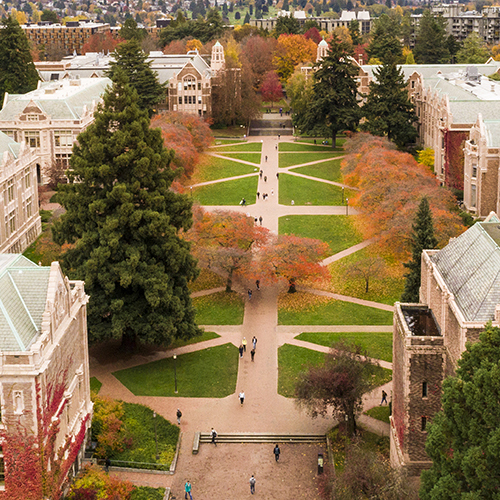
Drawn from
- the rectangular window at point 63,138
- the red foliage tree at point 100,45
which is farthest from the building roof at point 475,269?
the red foliage tree at point 100,45

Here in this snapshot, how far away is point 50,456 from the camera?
34594mm

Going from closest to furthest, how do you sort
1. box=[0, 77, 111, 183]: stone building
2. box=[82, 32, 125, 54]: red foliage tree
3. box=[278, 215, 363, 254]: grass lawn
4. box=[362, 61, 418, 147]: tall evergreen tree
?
1. box=[278, 215, 363, 254]: grass lawn
2. box=[0, 77, 111, 183]: stone building
3. box=[362, 61, 418, 147]: tall evergreen tree
4. box=[82, 32, 125, 54]: red foliage tree

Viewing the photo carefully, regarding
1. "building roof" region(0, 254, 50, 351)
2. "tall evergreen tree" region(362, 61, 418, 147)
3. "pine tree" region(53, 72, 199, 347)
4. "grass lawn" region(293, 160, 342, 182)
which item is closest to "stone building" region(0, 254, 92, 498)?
"building roof" region(0, 254, 50, 351)

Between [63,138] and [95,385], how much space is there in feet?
162

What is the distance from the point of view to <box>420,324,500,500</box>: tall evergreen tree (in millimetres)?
28781

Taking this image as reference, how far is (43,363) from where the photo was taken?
33.5 metres

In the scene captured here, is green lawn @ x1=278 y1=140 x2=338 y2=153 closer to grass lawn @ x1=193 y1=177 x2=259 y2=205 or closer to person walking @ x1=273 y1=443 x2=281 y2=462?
grass lawn @ x1=193 y1=177 x2=259 y2=205

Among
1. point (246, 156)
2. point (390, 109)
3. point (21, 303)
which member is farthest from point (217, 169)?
point (21, 303)

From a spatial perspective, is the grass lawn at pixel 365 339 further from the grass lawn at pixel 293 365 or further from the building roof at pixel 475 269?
the building roof at pixel 475 269

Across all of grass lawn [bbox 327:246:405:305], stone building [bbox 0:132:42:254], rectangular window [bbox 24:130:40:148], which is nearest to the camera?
grass lawn [bbox 327:246:405:305]

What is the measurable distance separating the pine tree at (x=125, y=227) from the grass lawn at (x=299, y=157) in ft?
184

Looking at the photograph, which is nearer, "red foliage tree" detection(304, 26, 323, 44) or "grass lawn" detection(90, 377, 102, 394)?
"grass lawn" detection(90, 377, 102, 394)

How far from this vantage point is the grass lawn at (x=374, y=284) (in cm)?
6194

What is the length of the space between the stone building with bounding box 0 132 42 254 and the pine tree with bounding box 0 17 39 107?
41190 mm
